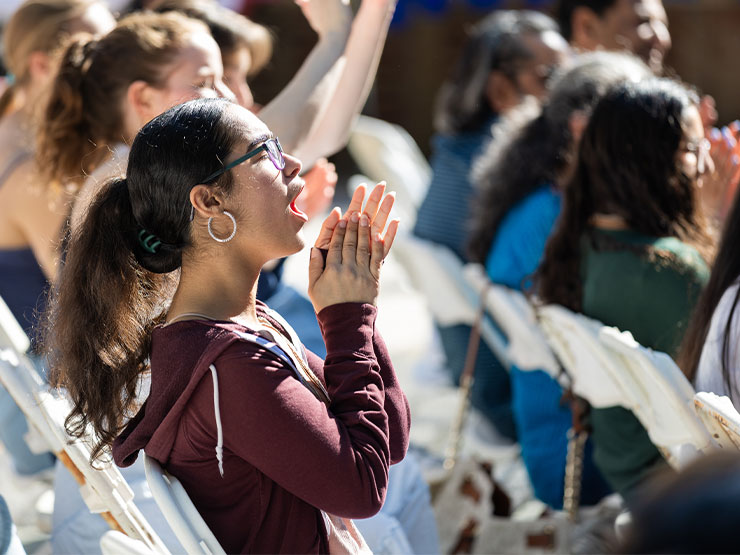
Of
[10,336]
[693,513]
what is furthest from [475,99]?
[693,513]

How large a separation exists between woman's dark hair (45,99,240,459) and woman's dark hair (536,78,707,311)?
1229 millimetres

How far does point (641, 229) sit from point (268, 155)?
3.98 ft

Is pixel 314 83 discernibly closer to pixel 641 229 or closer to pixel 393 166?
pixel 641 229

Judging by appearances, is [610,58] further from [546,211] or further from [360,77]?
[360,77]

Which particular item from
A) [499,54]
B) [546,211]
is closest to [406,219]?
[499,54]

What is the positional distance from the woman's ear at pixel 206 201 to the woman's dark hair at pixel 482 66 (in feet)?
8.67

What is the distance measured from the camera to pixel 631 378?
187cm

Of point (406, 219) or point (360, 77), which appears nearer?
point (360, 77)

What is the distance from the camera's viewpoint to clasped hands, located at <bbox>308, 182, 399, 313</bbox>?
1.35m

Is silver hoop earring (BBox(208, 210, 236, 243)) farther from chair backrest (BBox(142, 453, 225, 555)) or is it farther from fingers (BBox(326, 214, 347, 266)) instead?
chair backrest (BBox(142, 453, 225, 555))

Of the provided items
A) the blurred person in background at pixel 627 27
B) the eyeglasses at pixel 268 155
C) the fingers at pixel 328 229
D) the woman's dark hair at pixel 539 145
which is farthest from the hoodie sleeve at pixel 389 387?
the blurred person in background at pixel 627 27

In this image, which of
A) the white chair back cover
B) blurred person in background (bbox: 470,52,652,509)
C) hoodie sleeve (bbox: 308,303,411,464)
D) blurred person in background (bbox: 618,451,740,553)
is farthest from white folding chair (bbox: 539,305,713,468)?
blurred person in background (bbox: 618,451,740,553)

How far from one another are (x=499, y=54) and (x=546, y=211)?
123 centimetres

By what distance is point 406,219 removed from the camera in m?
4.24
